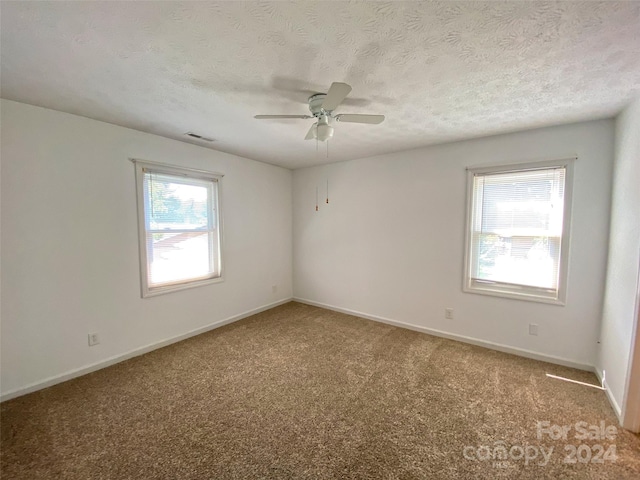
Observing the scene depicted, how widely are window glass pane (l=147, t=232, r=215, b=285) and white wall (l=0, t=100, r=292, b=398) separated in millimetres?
192

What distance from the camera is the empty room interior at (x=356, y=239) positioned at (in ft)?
4.64

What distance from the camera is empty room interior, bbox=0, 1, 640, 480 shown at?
→ 1.42 m

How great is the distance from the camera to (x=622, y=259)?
2.07 meters

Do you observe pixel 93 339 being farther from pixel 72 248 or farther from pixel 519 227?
pixel 519 227

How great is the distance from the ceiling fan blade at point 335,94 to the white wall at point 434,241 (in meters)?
2.13

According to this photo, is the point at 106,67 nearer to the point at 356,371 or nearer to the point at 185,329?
the point at 185,329

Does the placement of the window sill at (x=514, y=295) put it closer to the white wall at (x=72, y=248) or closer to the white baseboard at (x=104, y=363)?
the white baseboard at (x=104, y=363)

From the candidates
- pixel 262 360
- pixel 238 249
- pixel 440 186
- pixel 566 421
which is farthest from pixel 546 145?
pixel 238 249

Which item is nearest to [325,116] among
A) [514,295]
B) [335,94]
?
[335,94]

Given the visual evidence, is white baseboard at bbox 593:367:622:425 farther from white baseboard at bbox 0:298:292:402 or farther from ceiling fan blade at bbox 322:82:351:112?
white baseboard at bbox 0:298:292:402

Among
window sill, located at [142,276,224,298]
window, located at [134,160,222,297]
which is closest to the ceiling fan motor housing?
window, located at [134,160,222,297]

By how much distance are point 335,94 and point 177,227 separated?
263 cm

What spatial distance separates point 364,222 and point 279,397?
→ 2.60m

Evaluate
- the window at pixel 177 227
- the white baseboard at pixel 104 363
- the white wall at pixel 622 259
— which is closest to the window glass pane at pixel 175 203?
the window at pixel 177 227
